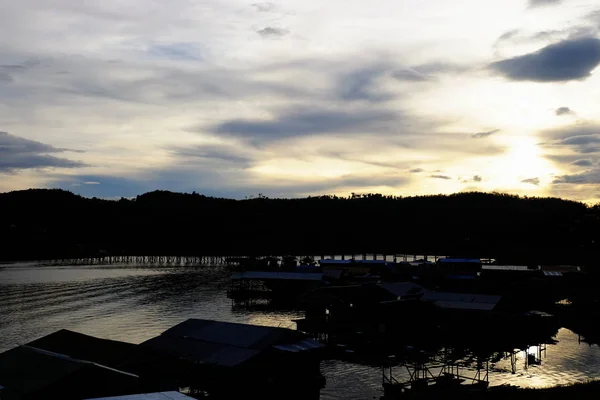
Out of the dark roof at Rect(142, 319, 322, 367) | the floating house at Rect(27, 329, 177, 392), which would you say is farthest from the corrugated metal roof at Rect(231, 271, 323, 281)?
the floating house at Rect(27, 329, 177, 392)

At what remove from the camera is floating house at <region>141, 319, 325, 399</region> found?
1241 inches

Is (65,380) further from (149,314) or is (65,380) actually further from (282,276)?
(282,276)

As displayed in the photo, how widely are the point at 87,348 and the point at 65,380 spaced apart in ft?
30.5

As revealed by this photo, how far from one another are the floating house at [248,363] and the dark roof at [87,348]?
2.75 meters

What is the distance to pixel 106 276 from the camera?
121 meters

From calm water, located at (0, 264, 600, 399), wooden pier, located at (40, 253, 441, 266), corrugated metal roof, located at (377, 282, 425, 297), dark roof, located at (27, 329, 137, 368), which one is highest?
corrugated metal roof, located at (377, 282, 425, 297)

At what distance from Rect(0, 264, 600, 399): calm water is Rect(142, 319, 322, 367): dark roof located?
528 centimetres

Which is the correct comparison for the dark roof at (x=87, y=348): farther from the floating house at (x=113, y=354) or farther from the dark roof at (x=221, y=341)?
the dark roof at (x=221, y=341)

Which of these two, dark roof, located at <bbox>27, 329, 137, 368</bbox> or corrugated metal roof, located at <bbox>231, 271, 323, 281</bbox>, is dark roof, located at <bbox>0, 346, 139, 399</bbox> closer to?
dark roof, located at <bbox>27, 329, 137, 368</bbox>

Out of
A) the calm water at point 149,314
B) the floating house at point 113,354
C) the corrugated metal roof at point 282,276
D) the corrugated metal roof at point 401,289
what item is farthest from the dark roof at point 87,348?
the corrugated metal roof at point 282,276

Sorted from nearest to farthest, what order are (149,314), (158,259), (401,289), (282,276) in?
(401,289)
(149,314)
(282,276)
(158,259)

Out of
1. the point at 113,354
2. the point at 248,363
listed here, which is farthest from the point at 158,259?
the point at 248,363

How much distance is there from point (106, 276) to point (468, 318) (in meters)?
91.5

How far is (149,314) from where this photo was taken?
6875 cm
